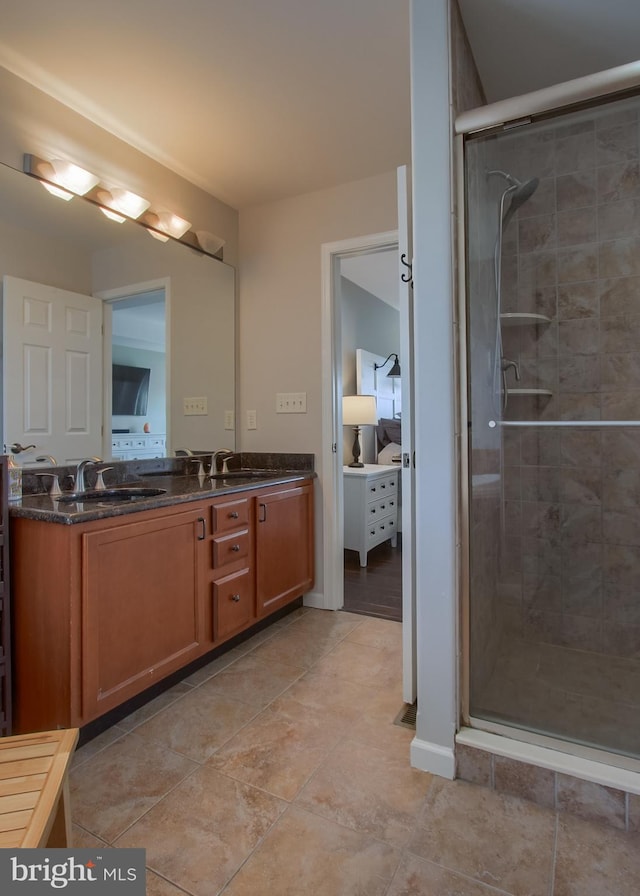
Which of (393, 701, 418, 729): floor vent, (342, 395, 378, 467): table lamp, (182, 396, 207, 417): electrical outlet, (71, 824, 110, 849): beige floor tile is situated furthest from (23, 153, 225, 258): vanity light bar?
(393, 701, 418, 729): floor vent

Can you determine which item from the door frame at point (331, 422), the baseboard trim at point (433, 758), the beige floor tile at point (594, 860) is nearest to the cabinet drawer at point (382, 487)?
the door frame at point (331, 422)

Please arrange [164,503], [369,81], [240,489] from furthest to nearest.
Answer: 1. [240,489]
2. [369,81]
3. [164,503]

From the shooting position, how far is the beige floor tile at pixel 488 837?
1121 mm

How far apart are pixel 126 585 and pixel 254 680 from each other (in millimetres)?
744

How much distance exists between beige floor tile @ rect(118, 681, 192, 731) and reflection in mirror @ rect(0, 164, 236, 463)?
3.55 feet

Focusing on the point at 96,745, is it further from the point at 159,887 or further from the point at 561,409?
the point at 561,409

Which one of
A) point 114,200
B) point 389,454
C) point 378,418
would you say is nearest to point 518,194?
point 114,200

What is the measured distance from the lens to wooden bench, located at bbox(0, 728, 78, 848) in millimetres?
687

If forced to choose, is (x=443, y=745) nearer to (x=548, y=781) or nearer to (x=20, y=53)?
(x=548, y=781)

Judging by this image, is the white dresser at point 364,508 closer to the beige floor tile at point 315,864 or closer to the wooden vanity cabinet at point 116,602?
the wooden vanity cabinet at point 116,602

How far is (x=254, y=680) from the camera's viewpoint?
2.04m

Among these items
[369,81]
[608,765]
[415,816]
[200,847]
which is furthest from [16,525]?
[369,81]

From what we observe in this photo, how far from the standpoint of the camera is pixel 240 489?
7.39ft

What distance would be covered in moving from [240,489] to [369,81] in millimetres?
1814
